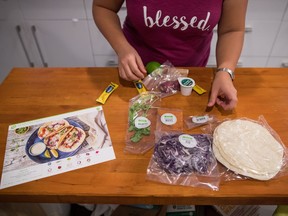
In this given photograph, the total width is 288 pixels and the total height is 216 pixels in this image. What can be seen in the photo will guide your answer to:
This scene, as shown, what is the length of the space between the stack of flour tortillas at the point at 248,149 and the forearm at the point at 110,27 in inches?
15.8

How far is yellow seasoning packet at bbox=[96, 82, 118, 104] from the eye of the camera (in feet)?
2.16

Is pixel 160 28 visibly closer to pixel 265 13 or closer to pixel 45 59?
pixel 265 13

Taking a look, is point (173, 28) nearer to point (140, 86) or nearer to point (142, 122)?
point (140, 86)

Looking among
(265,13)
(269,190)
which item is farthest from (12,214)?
(265,13)

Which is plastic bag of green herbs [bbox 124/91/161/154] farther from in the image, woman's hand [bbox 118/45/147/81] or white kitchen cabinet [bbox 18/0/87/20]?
white kitchen cabinet [bbox 18/0/87/20]

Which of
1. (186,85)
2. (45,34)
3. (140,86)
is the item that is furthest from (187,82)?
(45,34)

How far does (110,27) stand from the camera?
760 millimetres

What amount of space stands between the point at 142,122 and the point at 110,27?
1.21ft

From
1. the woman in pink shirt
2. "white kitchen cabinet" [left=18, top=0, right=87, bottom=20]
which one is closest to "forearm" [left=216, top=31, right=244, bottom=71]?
the woman in pink shirt

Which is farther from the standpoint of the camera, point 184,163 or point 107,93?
point 107,93

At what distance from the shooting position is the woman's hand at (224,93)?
61cm

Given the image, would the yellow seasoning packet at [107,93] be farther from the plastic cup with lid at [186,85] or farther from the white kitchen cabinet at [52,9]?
the white kitchen cabinet at [52,9]

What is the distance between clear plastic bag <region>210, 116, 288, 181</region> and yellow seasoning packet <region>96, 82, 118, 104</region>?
12.2 inches

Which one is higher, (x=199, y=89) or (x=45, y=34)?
(x=199, y=89)
